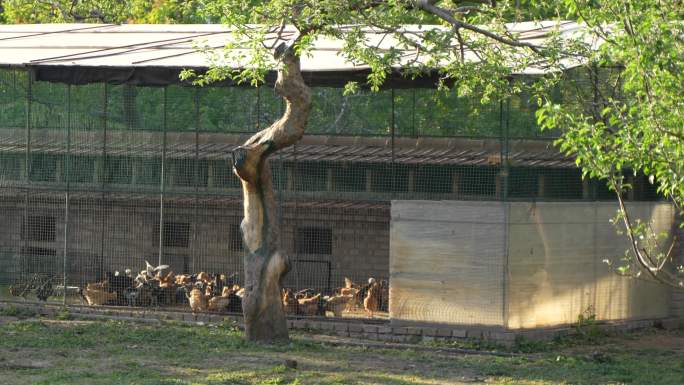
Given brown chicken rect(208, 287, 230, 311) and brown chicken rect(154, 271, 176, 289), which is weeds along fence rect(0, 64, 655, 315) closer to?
brown chicken rect(154, 271, 176, 289)

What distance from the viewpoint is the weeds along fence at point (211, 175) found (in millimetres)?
17984

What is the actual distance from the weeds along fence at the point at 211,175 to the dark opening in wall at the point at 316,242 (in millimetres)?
22

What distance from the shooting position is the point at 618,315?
17.4m

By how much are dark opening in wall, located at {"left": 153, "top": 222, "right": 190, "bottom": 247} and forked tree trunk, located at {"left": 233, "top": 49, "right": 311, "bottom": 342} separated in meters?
5.07

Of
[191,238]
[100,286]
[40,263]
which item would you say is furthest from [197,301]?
[40,263]

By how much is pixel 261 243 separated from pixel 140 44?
6357mm

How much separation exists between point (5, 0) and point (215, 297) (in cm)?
1797

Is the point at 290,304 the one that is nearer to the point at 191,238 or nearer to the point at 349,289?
the point at 349,289

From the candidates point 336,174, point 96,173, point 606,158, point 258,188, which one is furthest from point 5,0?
point 606,158

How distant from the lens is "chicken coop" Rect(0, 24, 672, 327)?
16.0m

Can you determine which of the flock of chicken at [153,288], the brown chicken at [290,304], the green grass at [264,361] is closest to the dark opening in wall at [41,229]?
the flock of chicken at [153,288]

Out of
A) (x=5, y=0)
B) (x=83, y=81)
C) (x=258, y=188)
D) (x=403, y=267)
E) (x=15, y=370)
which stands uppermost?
(x=5, y=0)

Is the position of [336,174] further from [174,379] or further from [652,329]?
[174,379]

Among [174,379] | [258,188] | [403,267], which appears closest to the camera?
[174,379]
